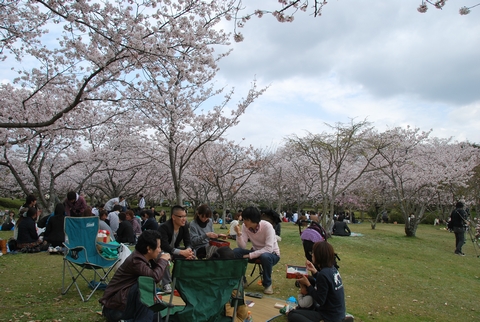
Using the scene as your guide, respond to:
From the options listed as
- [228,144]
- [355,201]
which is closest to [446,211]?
[355,201]

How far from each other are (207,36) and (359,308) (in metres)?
5.39

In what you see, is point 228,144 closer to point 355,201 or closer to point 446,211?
point 355,201

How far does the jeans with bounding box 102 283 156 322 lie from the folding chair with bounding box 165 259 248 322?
184 millimetres

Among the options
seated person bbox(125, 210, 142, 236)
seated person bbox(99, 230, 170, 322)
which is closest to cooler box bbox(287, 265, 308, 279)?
seated person bbox(99, 230, 170, 322)

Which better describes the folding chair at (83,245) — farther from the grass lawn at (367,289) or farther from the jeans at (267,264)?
the jeans at (267,264)

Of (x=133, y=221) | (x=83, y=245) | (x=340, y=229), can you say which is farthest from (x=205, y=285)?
(x=340, y=229)

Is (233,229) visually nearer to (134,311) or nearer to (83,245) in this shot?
(83,245)

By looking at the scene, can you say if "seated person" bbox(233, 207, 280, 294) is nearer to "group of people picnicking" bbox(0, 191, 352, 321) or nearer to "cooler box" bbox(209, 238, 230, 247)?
"group of people picnicking" bbox(0, 191, 352, 321)

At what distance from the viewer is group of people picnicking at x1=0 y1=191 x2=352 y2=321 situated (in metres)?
2.83

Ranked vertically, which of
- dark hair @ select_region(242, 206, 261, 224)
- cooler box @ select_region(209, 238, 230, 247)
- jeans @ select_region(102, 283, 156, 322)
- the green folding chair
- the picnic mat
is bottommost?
the picnic mat

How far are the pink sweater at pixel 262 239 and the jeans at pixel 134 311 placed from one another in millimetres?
2041

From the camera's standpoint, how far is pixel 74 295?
4348 mm

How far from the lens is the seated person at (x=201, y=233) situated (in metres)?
4.80

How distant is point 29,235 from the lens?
24.4ft
